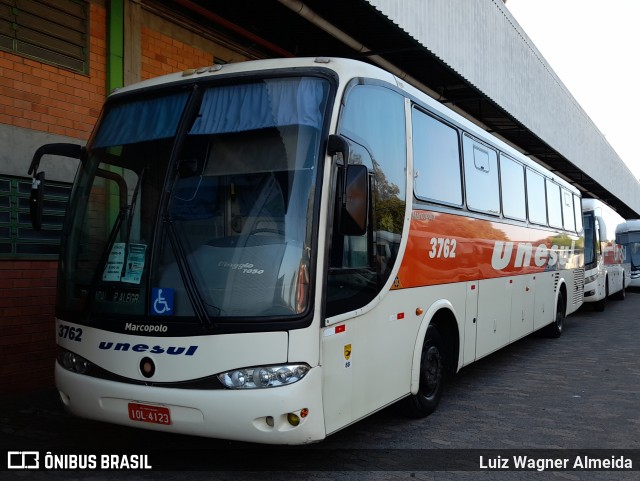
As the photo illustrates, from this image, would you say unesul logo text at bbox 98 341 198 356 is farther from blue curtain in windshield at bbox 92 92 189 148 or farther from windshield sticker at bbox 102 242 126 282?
blue curtain in windshield at bbox 92 92 189 148

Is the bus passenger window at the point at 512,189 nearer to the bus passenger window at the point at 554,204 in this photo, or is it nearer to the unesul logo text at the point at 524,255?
the unesul logo text at the point at 524,255

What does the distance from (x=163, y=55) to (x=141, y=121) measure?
4063mm

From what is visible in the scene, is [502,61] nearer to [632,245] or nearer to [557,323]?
[557,323]

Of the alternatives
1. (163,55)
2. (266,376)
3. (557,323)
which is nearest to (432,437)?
(266,376)

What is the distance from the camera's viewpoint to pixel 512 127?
1709 centimetres

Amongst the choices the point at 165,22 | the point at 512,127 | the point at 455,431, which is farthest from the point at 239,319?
the point at 512,127

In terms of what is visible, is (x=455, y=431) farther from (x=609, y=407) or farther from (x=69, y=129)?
(x=69, y=129)

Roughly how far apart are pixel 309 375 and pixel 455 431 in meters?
2.25

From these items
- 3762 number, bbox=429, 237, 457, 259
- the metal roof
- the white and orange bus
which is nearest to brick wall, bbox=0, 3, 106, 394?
the metal roof

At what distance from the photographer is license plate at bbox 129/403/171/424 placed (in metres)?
4.27

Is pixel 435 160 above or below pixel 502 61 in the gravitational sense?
below

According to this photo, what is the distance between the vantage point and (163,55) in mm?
8664

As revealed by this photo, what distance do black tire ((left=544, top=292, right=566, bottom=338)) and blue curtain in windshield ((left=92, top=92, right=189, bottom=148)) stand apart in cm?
917

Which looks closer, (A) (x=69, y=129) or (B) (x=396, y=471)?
(B) (x=396, y=471)
